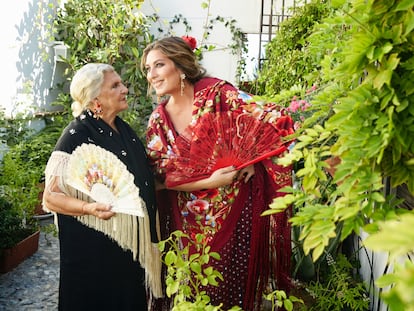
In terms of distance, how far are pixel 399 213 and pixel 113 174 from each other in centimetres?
198

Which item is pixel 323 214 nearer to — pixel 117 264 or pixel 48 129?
pixel 117 264

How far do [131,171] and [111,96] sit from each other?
407mm

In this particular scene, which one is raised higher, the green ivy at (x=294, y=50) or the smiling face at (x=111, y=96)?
the green ivy at (x=294, y=50)

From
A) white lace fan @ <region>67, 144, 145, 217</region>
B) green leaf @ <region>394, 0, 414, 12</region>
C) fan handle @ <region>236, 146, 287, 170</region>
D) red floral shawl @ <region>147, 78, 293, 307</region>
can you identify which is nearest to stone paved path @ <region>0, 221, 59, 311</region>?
white lace fan @ <region>67, 144, 145, 217</region>

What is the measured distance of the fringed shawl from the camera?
2.67 metres

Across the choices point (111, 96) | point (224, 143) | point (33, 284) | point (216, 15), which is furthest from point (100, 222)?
point (216, 15)

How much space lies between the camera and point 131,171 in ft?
9.01

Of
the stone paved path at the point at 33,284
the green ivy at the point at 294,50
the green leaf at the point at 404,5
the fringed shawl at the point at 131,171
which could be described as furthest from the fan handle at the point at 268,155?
the stone paved path at the point at 33,284

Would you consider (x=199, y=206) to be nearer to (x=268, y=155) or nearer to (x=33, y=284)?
(x=268, y=155)

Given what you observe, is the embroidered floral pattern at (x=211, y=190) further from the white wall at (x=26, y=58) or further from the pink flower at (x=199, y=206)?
the white wall at (x=26, y=58)

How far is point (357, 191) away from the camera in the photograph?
92cm

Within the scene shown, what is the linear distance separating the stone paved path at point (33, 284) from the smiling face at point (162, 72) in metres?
2.02

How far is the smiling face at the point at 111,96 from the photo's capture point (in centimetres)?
275

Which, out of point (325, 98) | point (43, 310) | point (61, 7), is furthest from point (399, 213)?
point (61, 7)
